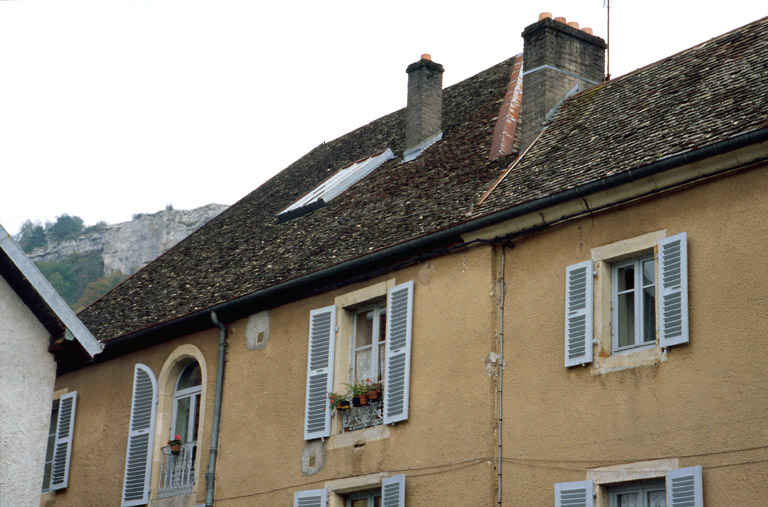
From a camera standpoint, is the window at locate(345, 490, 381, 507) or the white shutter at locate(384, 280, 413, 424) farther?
the window at locate(345, 490, 381, 507)

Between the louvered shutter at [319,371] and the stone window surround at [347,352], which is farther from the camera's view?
the louvered shutter at [319,371]

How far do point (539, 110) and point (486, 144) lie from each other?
0.99m

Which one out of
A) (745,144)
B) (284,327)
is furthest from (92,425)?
(745,144)

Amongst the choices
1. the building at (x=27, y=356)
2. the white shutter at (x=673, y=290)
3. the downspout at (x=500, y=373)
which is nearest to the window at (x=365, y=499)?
the downspout at (x=500, y=373)

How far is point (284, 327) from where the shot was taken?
16.2m

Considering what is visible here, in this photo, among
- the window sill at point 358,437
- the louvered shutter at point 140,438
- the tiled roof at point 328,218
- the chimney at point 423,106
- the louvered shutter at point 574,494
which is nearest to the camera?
the louvered shutter at point 574,494

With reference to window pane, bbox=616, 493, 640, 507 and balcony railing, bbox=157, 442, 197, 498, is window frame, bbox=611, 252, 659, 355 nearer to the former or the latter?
window pane, bbox=616, 493, 640, 507

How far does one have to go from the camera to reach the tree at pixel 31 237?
10269 cm

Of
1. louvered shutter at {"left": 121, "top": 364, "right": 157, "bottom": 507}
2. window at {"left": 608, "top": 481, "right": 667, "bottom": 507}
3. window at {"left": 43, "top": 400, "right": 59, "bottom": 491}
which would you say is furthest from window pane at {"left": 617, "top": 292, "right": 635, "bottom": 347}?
window at {"left": 43, "top": 400, "right": 59, "bottom": 491}

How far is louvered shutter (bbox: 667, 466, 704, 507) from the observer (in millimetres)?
10641

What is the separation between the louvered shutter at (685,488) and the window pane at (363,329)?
5250 mm

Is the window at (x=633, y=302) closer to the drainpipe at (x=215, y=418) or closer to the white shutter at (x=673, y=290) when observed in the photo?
the white shutter at (x=673, y=290)

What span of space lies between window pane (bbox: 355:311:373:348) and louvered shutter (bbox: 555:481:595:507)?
407cm

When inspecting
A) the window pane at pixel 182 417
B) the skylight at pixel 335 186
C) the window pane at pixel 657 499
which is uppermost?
the skylight at pixel 335 186
